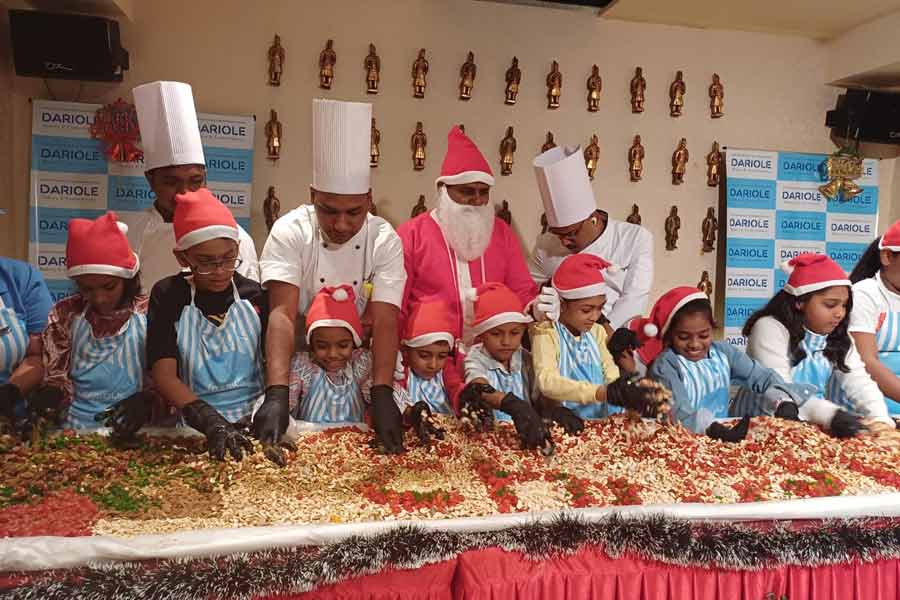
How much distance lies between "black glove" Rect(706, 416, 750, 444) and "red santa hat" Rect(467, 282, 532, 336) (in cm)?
70

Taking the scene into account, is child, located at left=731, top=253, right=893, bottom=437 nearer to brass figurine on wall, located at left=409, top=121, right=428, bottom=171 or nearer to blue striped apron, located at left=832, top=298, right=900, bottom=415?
blue striped apron, located at left=832, top=298, right=900, bottom=415

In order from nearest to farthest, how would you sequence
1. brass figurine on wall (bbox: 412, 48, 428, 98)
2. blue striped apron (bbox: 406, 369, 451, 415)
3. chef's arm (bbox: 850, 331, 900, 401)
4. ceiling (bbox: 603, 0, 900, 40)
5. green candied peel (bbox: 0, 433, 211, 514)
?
green candied peel (bbox: 0, 433, 211, 514)
blue striped apron (bbox: 406, 369, 451, 415)
chef's arm (bbox: 850, 331, 900, 401)
ceiling (bbox: 603, 0, 900, 40)
brass figurine on wall (bbox: 412, 48, 428, 98)

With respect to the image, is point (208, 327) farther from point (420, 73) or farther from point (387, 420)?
point (420, 73)

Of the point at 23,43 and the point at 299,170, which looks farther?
the point at 299,170

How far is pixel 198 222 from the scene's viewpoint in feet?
6.26

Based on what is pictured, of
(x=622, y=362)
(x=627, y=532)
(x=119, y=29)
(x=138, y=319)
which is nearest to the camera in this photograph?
(x=627, y=532)

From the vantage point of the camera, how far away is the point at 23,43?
141 inches

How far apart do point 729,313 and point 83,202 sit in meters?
4.26

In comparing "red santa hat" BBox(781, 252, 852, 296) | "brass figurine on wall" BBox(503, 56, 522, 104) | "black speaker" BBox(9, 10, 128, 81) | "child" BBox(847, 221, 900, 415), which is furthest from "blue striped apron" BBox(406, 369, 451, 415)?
"black speaker" BBox(9, 10, 128, 81)

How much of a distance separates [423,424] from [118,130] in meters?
2.87

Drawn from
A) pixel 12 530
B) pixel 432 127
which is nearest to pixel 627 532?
pixel 12 530

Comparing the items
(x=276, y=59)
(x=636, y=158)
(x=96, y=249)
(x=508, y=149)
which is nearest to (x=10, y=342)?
(x=96, y=249)

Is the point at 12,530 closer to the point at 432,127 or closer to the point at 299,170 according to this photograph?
the point at 299,170

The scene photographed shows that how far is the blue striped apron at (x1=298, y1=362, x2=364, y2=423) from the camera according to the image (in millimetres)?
2199
